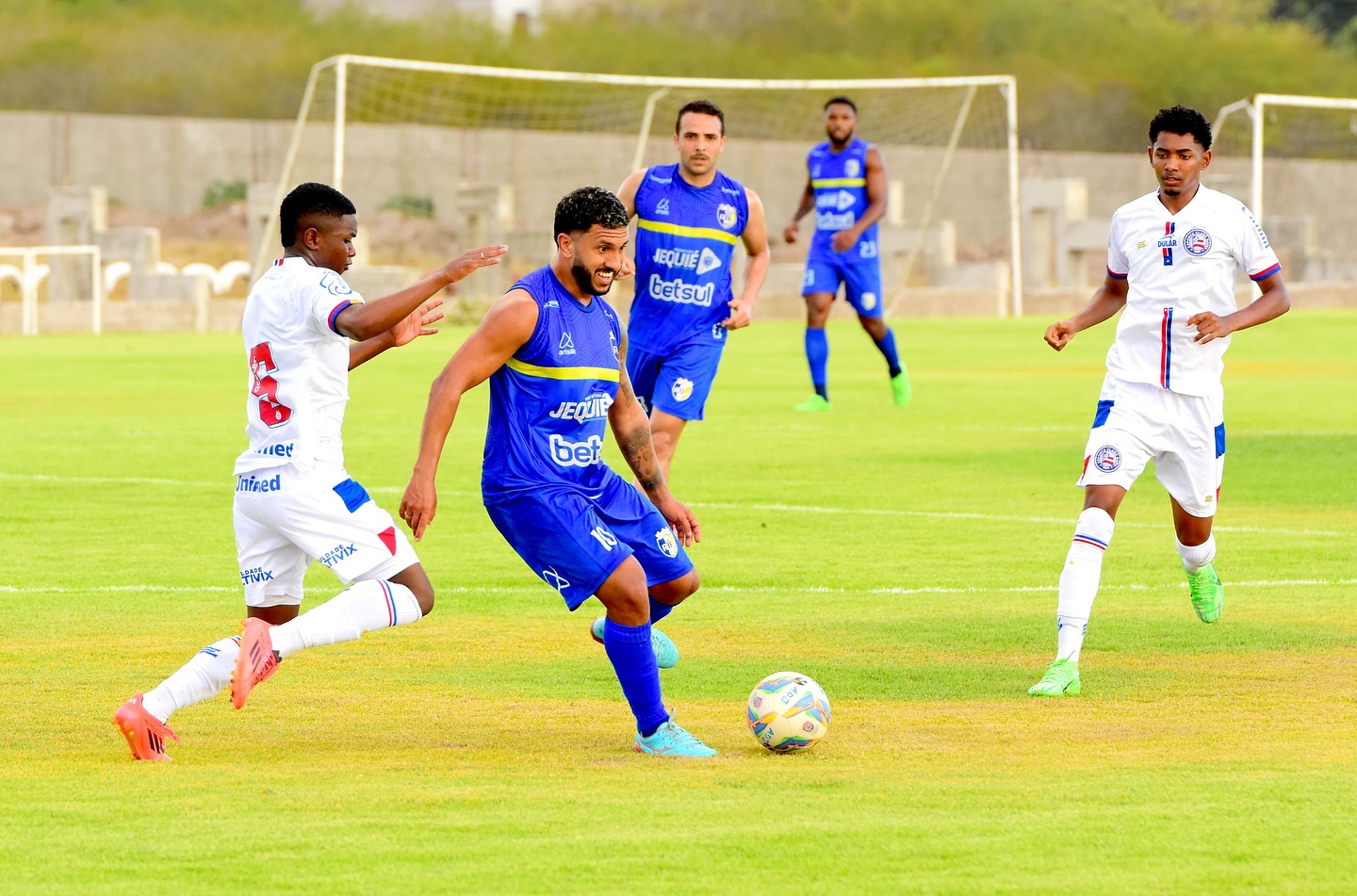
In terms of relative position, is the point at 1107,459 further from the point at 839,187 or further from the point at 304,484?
the point at 839,187

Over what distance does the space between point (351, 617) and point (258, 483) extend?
520mm

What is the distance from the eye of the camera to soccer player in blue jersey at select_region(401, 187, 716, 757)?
255 inches

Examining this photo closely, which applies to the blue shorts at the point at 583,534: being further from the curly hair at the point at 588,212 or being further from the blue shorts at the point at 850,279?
the blue shorts at the point at 850,279

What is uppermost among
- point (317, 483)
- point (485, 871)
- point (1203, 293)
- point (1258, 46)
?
point (1258, 46)

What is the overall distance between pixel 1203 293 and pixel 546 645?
10.0 feet

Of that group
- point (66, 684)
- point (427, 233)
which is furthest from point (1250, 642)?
point (427, 233)

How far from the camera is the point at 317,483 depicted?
6.47 metres

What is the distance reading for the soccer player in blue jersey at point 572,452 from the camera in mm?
6473

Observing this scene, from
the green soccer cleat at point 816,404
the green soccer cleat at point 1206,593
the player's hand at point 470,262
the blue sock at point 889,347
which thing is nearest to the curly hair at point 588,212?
the player's hand at point 470,262

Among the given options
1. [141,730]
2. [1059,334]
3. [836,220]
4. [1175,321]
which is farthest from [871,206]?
[141,730]

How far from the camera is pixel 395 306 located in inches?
245

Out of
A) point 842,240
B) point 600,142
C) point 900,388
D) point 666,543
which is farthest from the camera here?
point 600,142

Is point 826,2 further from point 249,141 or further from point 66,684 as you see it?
point 66,684

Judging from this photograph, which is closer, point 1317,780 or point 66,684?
point 1317,780
